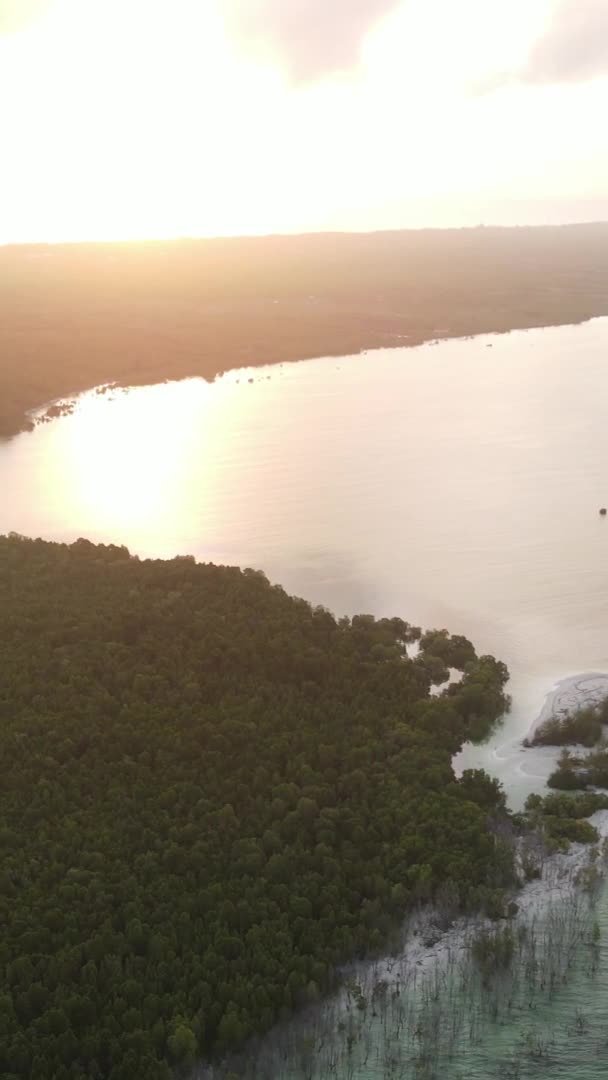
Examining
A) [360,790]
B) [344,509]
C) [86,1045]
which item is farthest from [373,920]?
[344,509]

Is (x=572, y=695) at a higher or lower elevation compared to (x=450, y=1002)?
higher

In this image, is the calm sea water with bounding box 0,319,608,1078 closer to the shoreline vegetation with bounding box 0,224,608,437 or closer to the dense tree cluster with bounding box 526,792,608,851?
the dense tree cluster with bounding box 526,792,608,851

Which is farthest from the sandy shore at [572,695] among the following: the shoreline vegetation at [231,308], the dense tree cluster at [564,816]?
the shoreline vegetation at [231,308]

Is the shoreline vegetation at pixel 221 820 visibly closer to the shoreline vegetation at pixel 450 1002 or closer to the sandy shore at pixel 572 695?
the shoreline vegetation at pixel 450 1002

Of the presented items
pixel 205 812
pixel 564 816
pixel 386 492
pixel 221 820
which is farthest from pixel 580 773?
pixel 386 492

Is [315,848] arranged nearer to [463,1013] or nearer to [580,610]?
→ [463,1013]

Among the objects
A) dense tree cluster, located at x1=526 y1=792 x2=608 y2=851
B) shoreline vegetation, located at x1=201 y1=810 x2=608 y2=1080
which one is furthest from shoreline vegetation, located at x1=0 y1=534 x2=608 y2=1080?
shoreline vegetation, located at x1=201 y1=810 x2=608 y2=1080

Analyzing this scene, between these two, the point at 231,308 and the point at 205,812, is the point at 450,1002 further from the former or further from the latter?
the point at 231,308
